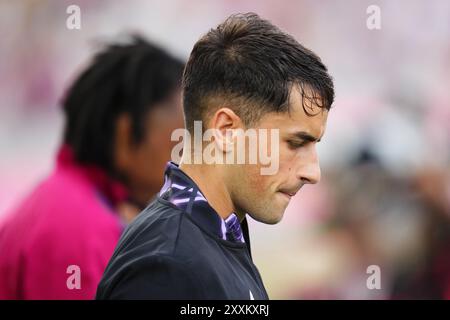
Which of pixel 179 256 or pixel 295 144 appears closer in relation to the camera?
pixel 179 256

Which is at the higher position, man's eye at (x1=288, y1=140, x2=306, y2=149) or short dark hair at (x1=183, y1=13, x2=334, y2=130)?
short dark hair at (x1=183, y1=13, x2=334, y2=130)

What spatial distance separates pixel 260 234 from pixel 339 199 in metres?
0.45

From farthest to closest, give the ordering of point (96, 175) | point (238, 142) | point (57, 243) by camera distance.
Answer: point (96, 175) < point (57, 243) < point (238, 142)

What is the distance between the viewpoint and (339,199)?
457cm

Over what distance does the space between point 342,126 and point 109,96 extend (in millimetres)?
1896

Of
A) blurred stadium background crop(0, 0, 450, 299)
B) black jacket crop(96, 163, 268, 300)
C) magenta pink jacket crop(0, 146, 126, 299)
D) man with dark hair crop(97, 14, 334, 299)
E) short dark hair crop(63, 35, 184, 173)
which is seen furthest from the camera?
blurred stadium background crop(0, 0, 450, 299)

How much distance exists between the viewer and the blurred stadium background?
14.6ft

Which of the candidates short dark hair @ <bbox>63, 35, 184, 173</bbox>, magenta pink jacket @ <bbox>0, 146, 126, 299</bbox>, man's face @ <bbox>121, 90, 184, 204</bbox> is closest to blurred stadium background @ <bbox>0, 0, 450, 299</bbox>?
short dark hair @ <bbox>63, 35, 184, 173</bbox>

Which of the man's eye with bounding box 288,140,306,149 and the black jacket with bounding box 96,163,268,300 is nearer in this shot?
the black jacket with bounding box 96,163,268,300

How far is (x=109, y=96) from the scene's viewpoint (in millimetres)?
3006

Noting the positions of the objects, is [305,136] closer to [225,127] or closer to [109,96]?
[225,127]

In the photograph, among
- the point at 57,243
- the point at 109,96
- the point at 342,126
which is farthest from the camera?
the point at 342,126

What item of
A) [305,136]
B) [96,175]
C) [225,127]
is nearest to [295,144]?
[305,136]

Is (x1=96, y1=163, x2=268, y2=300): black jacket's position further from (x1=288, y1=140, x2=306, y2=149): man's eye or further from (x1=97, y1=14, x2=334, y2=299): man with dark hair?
(x1=288, y1=140, x2=306, y2=149): man's eye
